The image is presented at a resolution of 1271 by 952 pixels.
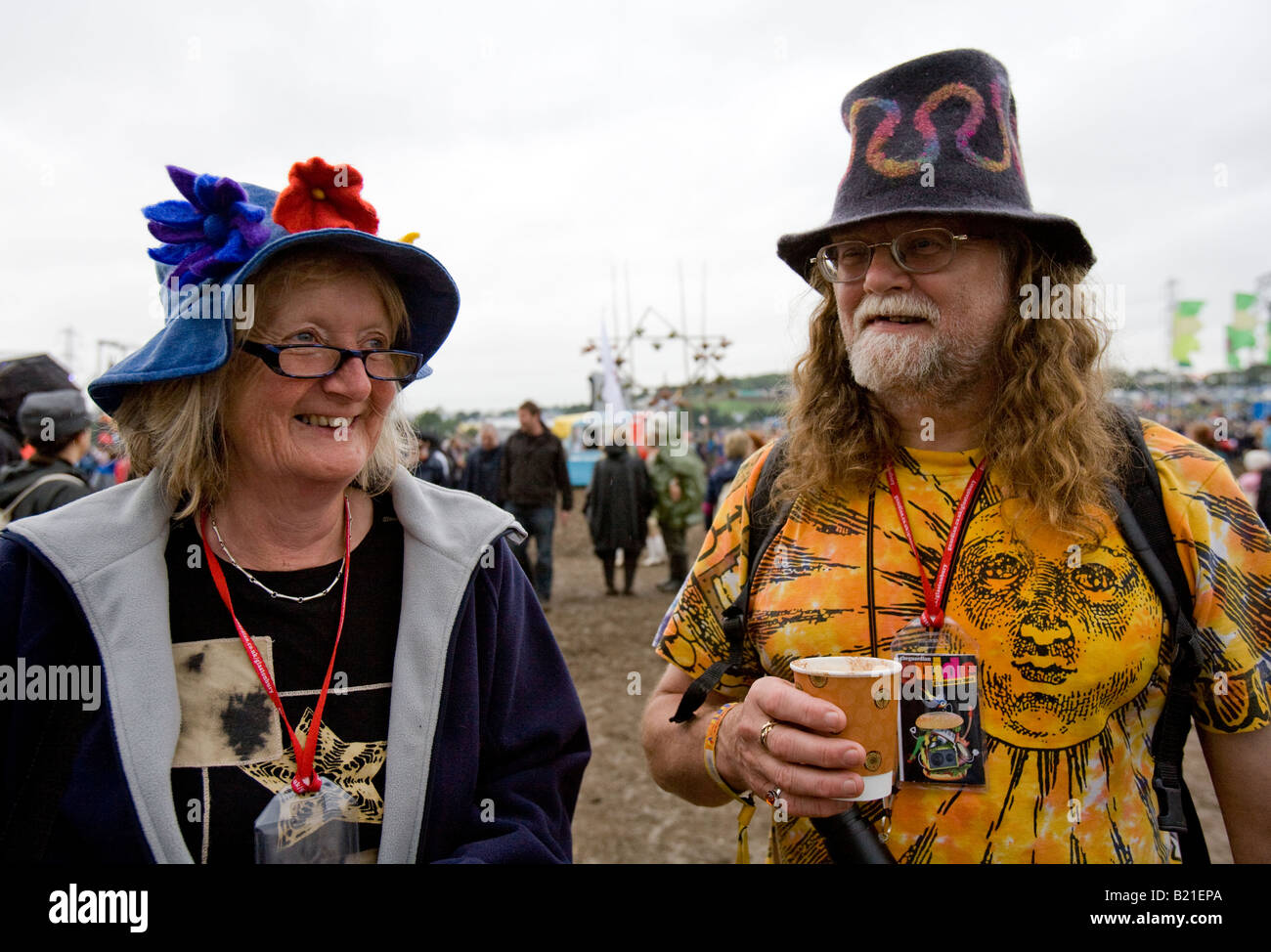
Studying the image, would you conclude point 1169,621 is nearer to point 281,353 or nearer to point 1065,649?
point 1065,649

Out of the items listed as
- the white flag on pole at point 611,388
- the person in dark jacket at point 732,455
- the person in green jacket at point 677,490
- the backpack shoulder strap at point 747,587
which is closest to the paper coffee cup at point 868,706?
the backpack shoulder strap at point 747,587

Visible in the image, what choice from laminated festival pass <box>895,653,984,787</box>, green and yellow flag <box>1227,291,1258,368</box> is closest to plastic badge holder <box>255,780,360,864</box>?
laminated festival pass <box>895,653,984,787</box>

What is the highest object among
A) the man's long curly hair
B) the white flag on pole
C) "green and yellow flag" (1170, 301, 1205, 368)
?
"green and yellow flag" (1170, 301, 1205, 368)

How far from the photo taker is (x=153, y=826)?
136 cm

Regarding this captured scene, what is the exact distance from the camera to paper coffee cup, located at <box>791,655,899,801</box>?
1341 mm

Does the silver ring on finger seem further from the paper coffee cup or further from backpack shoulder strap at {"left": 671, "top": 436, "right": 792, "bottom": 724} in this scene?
backpack shoulder strap at {"left": 671, "top": 436, "right": 792, "bottom": 724}

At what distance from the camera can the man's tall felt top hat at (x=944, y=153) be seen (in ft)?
5.57

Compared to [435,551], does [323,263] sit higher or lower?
higher


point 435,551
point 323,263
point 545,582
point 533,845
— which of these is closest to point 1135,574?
point 533,845

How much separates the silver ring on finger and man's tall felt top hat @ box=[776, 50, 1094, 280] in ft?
3.39

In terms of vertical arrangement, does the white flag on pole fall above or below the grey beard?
above
